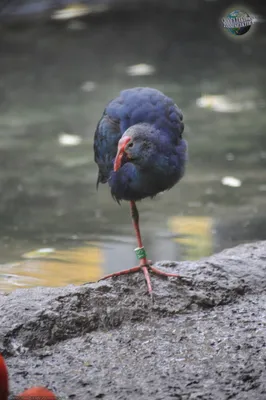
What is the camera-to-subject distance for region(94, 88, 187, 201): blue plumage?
321 cm

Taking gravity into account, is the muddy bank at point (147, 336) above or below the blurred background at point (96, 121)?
below

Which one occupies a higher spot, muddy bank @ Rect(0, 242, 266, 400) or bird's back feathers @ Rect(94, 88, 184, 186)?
bird's back feathers @ Rect(94, 88, 184, 186)

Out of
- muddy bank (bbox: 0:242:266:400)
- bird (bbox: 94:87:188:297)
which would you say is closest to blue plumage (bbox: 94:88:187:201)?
bird (bbox: 94:87:188:297)

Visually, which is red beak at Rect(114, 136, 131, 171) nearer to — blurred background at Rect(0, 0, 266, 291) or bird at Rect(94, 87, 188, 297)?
bird at Rect(94, 87, 188, 297)

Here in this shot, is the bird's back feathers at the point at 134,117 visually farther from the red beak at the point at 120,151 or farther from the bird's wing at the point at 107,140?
the red beak at the point at 120,151

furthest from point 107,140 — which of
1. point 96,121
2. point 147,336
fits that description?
point 96,121

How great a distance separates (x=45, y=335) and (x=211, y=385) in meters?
0.64

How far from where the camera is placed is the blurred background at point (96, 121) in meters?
4.84

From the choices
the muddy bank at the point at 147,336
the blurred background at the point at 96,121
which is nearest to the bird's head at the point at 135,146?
the muddy bank at the point at 147,336

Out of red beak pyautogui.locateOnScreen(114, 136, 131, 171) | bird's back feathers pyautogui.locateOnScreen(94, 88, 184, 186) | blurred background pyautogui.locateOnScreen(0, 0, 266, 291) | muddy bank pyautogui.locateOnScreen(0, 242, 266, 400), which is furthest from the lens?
blurred background pyautogui.locateOnScreen(0, 0, 266, 291)

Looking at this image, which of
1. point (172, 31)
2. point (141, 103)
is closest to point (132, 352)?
point (141, 103)

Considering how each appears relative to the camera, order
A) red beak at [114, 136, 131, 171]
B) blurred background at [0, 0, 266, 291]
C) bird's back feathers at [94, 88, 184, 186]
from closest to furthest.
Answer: red beak at [114, 136, 131, 171]
bird's back feathers at [94, 88, 184, 186]
blurred background at [0, 0, 266, 291]

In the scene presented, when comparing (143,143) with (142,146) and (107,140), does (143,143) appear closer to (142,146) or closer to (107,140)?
(142,146)

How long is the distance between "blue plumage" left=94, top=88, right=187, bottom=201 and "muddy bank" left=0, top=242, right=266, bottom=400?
366 millimetres
